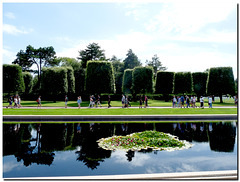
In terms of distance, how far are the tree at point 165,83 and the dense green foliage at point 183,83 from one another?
4.86 ft

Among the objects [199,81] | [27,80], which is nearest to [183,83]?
[199,81]

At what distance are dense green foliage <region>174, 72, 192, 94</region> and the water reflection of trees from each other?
34.1 meters

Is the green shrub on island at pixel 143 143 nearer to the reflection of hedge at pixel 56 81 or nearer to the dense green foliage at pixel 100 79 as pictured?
the dense green foliage at pixel 100 79

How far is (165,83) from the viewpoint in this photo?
45.2 metres

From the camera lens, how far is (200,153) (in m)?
7.61

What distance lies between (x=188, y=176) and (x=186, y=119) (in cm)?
1064

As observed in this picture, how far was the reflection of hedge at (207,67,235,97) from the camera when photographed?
39.9 metres

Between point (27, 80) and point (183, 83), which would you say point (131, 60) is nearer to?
point (183, 83)

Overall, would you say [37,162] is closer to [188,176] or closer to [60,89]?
[188,176]

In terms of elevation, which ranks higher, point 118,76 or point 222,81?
point 118,76

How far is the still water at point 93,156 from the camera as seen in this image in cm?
600

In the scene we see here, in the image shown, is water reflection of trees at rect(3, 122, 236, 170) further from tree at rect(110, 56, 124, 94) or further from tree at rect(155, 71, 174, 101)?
tree at rect(110, 56, 124, 94)

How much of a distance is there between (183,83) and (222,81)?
313 inches

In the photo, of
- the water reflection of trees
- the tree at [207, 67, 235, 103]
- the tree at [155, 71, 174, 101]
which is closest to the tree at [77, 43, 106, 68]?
the tree at [155, 71, 174, 101]
